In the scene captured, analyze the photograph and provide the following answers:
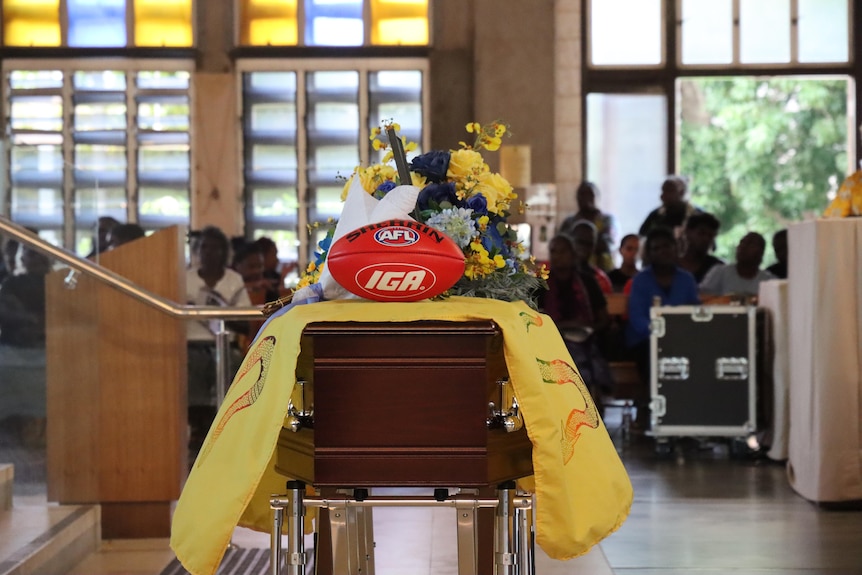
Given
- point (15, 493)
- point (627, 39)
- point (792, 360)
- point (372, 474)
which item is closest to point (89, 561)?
point (15, 493)

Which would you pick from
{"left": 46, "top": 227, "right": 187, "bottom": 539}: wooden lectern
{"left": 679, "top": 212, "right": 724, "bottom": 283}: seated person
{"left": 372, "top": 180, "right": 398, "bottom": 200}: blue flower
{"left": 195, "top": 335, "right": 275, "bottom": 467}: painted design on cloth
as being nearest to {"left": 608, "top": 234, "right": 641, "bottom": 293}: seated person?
{"left": 679, "top": 212, "right": 724, "bottom": 283}: seated person

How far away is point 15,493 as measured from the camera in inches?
185

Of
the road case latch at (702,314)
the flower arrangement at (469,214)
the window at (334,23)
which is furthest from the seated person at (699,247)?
the flower arrangement at (469,214)

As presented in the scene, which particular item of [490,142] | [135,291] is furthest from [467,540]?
[135,291]

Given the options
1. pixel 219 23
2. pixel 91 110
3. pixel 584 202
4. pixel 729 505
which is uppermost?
pixel 219 23

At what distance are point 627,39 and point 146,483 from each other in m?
8.69

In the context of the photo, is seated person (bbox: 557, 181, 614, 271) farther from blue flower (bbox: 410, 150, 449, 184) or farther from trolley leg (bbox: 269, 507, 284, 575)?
trolley leg (bbox: 269, 507, 284, 575)

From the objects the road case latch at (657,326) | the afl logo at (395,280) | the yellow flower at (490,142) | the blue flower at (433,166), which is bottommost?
the road case latch at (657,326)

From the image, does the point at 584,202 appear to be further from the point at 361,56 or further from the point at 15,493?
the point at 15,493

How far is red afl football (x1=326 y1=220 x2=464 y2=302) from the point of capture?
2486 millimetres

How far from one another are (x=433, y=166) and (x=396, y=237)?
0.53 metres

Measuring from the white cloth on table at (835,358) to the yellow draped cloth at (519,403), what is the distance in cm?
314

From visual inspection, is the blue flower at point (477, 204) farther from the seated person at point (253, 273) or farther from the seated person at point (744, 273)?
the seated person at point (744, 273)

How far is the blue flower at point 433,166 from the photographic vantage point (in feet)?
9.80
